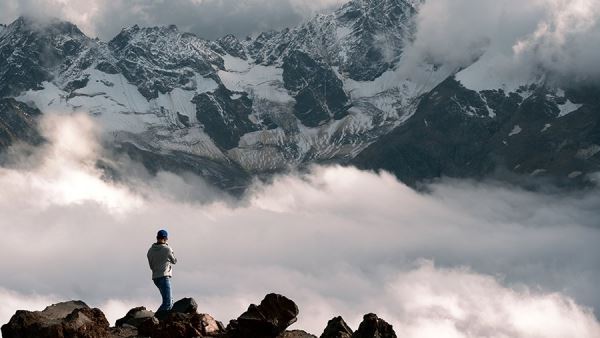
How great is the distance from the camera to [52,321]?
42.4 metres

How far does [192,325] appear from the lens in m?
47.0

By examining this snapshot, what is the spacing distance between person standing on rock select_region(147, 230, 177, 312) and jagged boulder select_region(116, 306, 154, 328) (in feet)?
5.95

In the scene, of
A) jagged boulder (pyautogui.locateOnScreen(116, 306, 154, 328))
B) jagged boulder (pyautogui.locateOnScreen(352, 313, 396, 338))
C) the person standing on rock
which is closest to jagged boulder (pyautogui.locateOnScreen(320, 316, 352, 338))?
jagged boulder (pyautogui.locateOnScreen(352, 313, 396, 338))

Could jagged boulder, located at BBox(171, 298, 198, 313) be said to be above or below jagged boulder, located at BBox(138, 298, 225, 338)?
above

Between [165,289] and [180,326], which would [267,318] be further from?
[165,289]

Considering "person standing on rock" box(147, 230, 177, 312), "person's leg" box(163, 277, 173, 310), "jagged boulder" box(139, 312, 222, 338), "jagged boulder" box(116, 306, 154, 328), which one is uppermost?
"person standing on rock" box(147, 230, 177, 312)

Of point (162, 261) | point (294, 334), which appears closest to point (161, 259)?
point (162, 261)

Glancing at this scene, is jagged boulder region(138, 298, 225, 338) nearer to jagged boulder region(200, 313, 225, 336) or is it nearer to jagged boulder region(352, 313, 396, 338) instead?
jagged boulder region(200, 313, 225, 336)

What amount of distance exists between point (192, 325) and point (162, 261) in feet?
16.5

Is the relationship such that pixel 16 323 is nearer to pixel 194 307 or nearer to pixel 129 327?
pixel 129 327

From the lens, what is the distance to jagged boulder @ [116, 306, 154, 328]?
50875 millimetres

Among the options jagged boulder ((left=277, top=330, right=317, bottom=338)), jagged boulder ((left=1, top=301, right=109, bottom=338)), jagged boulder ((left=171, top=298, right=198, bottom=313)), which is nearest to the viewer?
jagged boulder ((left=1, top=301, right=109, bottom=338))

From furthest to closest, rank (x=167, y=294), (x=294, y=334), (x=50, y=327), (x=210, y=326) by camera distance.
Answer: (x=167, y=294)
(x=210, y=326)
(x=294, y=334)
(x=50, y=327)

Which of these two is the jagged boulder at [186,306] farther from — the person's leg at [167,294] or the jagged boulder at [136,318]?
the jagged boulder at [136,318]
